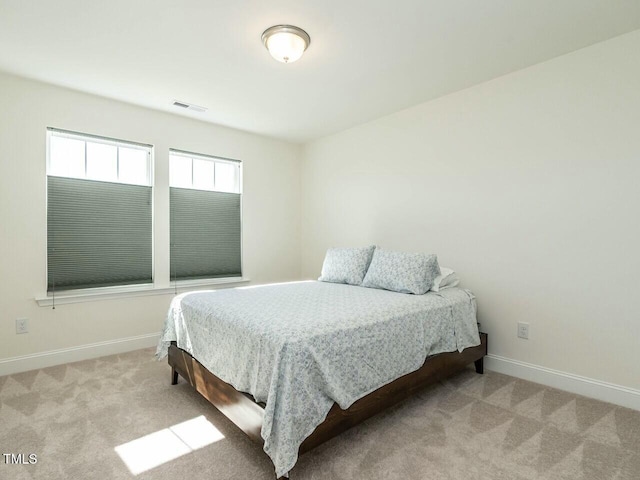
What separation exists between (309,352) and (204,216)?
9.26 ft

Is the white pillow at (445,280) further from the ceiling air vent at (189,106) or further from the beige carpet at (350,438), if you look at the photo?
the ceiling air vent at (189,106)

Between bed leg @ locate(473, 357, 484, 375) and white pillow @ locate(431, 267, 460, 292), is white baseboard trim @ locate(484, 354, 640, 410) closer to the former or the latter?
bed leg @ locate(473, 357, 484, 375)

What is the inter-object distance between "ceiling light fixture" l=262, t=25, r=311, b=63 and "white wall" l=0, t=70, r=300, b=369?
6.26ft

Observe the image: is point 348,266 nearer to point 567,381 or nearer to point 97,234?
point 567,381

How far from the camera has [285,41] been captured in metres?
2.15

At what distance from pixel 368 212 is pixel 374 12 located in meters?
2.20

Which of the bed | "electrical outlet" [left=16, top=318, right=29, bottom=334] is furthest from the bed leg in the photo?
"electrical outlet" [left=16, top=318, right=29, bottom=334]

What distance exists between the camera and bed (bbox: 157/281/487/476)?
150 cm

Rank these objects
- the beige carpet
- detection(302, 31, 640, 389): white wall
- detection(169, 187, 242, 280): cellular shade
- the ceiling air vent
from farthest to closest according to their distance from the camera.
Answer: detection(169, 187, 242, 280): cellular shade, the ceiling air vent, detection(302, 31, 640, 389): white wall, the beige carpet

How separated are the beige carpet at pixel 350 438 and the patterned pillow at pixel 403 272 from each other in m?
0.78

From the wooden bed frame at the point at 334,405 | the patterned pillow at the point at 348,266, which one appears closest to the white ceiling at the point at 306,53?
the patterned pillow at the point at 348,266

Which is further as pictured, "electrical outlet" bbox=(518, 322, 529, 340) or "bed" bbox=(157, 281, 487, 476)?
"electrical outlet" bbox=(518, 322, 529, 340)

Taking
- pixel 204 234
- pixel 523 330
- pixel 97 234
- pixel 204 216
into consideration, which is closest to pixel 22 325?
pixel 97 234

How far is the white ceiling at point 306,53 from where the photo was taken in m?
1.96
